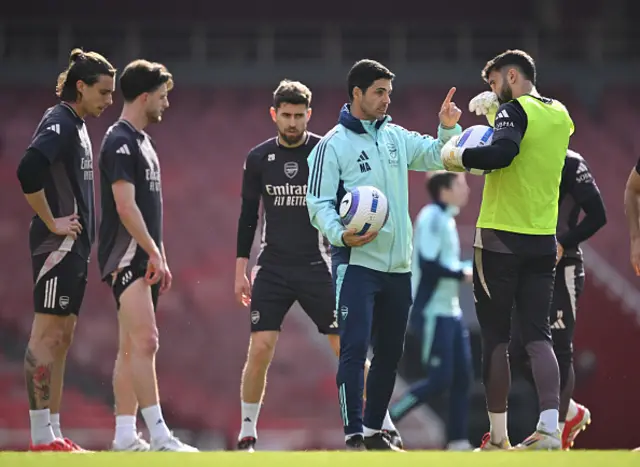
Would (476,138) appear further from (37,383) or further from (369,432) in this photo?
(37,383)

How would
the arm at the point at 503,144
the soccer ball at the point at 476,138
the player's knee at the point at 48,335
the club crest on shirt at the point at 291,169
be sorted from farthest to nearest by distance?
the club crest on shirt at the point at 291,169
the player's knee at the point at 48,335
the soccer ball at the point at 476,138
the arm at the point at 503,144

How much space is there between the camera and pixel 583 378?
12.0m

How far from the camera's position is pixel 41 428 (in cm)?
660

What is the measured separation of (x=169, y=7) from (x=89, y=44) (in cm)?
221

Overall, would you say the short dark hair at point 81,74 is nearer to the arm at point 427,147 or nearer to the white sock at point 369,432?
the arm at point 427,147

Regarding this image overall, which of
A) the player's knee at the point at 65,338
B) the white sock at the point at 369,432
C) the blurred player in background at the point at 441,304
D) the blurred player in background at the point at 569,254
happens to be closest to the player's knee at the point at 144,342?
the player's knee at the point at 65,338

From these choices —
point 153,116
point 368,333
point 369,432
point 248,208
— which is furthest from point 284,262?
point 369,432

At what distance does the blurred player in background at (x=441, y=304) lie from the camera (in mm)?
9734

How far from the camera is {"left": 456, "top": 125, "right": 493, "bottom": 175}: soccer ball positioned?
6203mm

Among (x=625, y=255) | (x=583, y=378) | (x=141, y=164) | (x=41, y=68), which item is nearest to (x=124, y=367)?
(x=141, y=164)

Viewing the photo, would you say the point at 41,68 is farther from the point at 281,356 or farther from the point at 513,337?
the point at 513,337

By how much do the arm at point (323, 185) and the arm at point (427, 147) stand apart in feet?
1.62

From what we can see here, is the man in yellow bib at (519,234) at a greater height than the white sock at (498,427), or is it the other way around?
the man in yellow bib at (519,234)

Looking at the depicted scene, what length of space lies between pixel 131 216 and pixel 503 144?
6.70 ft
